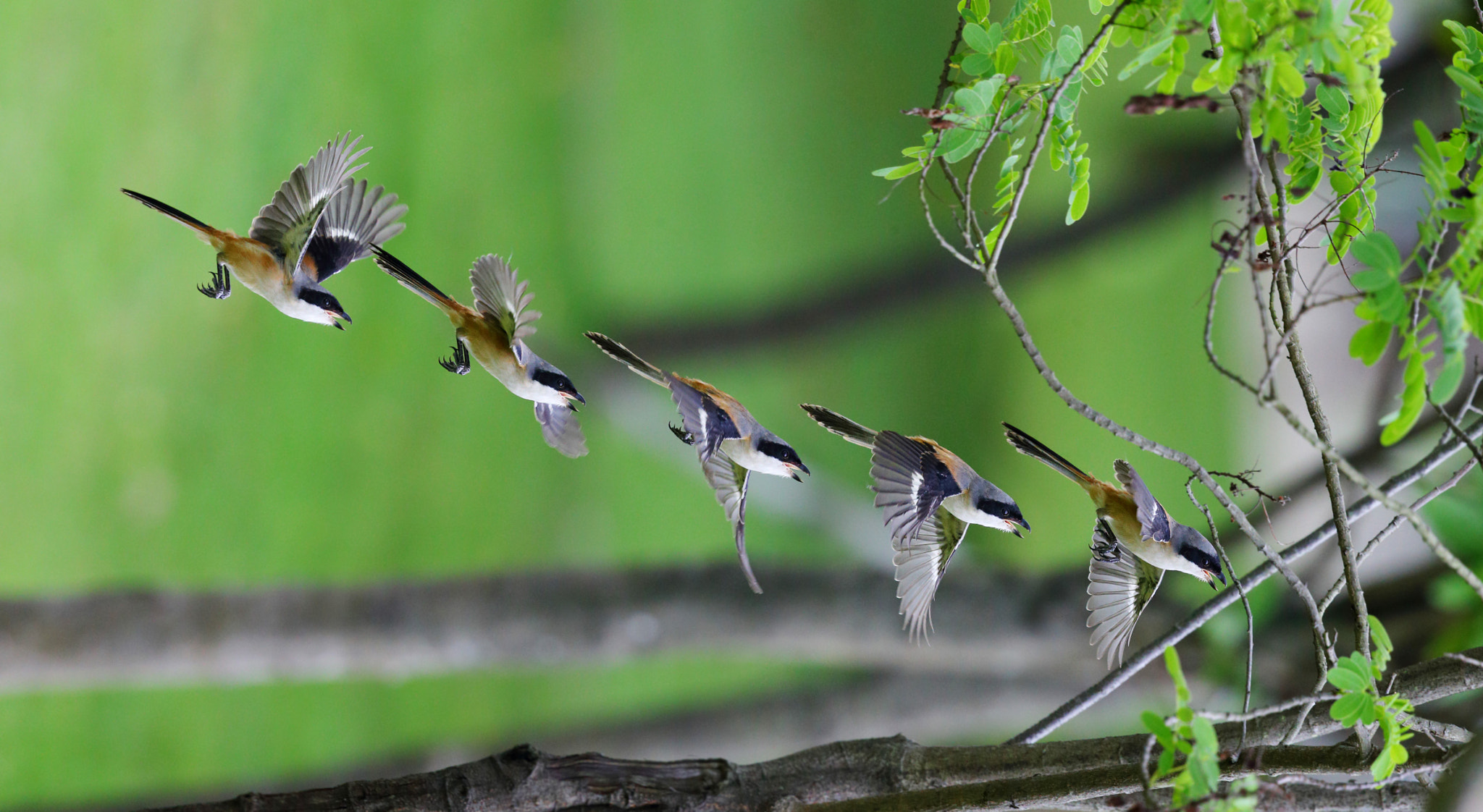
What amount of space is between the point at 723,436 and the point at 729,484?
5 centimetres

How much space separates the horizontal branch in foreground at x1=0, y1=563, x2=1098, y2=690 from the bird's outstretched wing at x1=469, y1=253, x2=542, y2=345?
0.92 meters

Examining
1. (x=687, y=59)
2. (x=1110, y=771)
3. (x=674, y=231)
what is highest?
(x=687, y=59)

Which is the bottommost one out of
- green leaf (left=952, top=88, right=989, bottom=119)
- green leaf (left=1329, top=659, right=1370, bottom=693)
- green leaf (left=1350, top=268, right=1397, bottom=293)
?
green leaf (left=1329, top=659, right=1370, bottom=693)

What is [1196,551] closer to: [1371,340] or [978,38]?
[1371,340]

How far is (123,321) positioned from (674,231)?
81.3 inches

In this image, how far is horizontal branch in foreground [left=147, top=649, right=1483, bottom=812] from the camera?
22.7 inches

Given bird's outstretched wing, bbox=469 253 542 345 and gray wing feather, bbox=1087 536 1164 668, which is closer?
bird's outstretched wing, bbox=469 253 542 345

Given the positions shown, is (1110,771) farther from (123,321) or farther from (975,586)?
(123,321)

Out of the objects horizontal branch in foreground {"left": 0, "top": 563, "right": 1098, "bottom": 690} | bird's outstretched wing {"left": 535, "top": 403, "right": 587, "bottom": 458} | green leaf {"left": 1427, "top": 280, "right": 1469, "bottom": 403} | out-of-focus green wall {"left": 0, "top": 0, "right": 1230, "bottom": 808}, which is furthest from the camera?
out-of-focus green wall {"left": 0, "top": 0, "right": 1230, "bottom": 808}

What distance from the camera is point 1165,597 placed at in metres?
1.64

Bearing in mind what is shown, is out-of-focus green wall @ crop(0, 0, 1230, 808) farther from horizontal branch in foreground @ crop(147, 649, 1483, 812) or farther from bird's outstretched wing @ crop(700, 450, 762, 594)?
bird's outstretched wing @ crop(700, 450, 762, 594)

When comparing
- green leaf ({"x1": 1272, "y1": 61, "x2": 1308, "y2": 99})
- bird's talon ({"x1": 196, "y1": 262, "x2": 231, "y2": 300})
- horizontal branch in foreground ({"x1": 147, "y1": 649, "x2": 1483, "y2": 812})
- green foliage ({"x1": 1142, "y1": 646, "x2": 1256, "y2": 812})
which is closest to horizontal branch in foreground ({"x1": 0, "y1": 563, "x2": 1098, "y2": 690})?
horizontal branch in foreground ({"x1": 147, "y1": 649, "x2": 1483, "y2": 812})

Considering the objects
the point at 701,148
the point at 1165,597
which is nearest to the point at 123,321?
the point at 1165,597

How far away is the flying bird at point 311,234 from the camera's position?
18.5 inches
